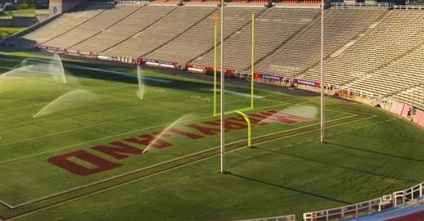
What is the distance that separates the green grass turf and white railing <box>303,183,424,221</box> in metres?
1.84

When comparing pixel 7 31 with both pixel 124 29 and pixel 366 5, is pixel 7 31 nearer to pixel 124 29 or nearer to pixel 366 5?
pixel 124 29

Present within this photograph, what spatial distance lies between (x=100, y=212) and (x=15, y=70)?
181ft

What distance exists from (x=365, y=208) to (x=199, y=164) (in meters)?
10.9

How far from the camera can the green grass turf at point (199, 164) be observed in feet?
80.3

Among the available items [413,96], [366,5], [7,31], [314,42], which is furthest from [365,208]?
[7,31]

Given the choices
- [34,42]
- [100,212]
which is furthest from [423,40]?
[34,42]

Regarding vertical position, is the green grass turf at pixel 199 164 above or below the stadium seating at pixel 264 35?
below

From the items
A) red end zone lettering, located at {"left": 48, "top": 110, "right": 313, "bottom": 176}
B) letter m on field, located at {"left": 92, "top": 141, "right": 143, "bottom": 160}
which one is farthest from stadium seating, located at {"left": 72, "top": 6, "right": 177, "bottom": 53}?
letter m on field, located at {"left": 92, "top": 141, "right": 143, "bottom": 160}

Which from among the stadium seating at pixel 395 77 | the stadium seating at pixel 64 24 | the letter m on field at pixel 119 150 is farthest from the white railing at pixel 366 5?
the stadium seating at pixel 64 24

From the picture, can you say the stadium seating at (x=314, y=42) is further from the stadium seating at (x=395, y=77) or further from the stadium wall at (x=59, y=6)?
the stadium wall at (x=59, y=6)

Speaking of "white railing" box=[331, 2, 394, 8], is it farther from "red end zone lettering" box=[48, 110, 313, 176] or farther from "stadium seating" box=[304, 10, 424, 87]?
"red end zone lettering" box=[48, 110, 313, 176]

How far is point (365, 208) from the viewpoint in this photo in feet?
74.2

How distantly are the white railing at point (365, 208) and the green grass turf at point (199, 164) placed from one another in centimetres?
184

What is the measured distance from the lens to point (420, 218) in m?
21.7
